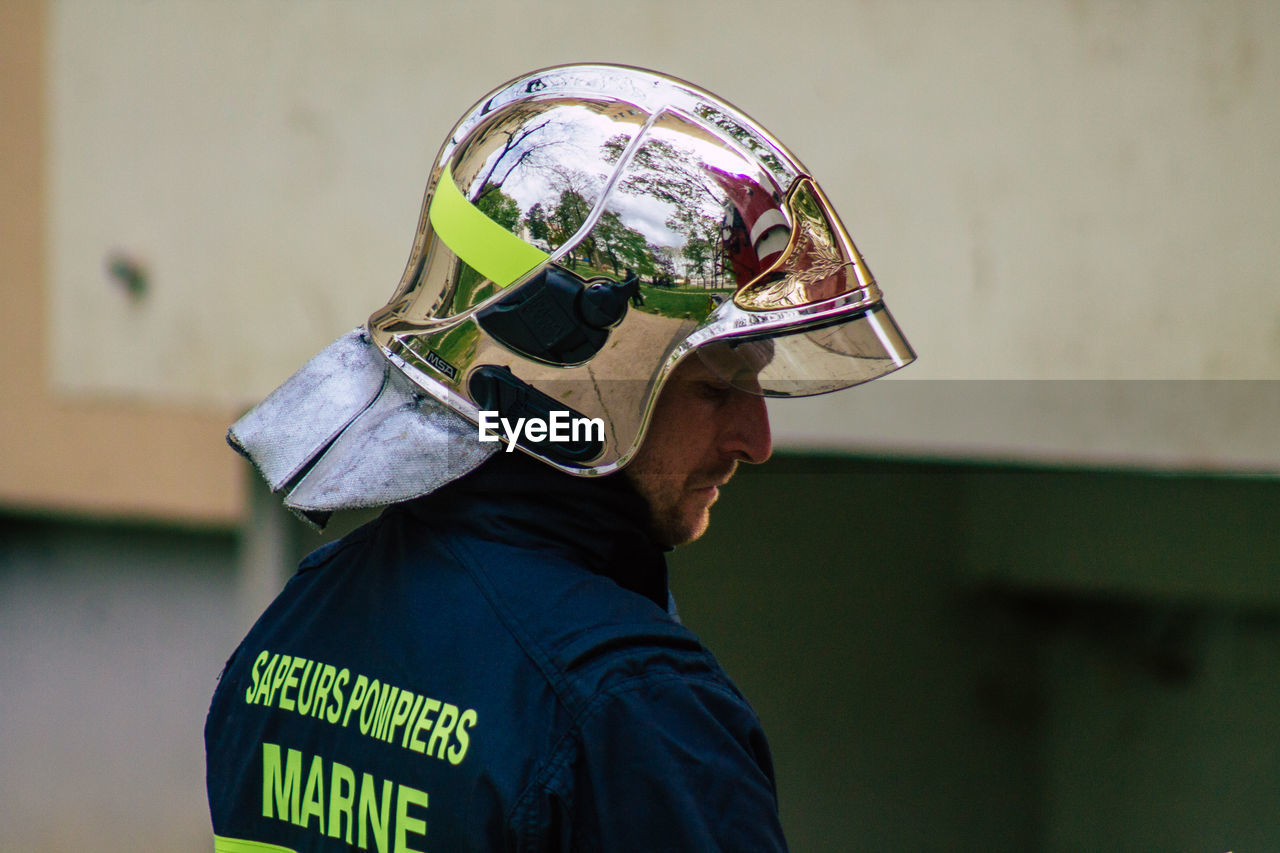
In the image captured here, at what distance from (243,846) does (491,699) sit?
469 millimetres

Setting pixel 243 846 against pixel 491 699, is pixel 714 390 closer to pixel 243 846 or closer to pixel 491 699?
pixel 491 699

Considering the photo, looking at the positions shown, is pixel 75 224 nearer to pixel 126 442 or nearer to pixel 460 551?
pixel 126 442

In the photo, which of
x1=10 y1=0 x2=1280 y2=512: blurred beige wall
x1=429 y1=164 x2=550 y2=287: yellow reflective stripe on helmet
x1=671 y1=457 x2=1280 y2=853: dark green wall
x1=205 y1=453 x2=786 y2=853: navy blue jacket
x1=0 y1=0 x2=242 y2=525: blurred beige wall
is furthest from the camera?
x1=0 y1=0 x2=242 y2=525: blurred beige wall

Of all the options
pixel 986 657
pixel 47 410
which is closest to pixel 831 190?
pixel 986 657

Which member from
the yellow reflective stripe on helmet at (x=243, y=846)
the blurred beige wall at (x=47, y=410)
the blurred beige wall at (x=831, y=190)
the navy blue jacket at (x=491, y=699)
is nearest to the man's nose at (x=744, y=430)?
the navy blue jacket at (x=491, y=699)

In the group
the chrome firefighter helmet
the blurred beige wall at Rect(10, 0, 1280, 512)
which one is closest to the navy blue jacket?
the chrome firefighter helmet

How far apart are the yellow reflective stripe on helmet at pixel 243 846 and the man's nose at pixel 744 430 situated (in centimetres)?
68

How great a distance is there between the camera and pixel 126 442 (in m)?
4.44

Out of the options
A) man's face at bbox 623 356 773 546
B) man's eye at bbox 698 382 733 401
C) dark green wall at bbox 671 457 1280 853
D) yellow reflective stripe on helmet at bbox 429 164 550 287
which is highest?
yellow reflective stripe on helmet at bbox 429 164 550 287

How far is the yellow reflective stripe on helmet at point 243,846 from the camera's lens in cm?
139

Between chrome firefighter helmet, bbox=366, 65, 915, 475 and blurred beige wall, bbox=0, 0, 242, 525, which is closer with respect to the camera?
chrome firefighter helmet, bbox=366, 65, 915, 475

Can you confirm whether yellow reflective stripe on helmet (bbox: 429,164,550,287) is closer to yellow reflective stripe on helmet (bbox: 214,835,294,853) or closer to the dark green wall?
yellow reflective stripe on helmet (bbox: 214,835,294,853)

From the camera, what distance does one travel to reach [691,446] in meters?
1.45

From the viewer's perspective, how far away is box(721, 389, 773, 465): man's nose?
147cm
